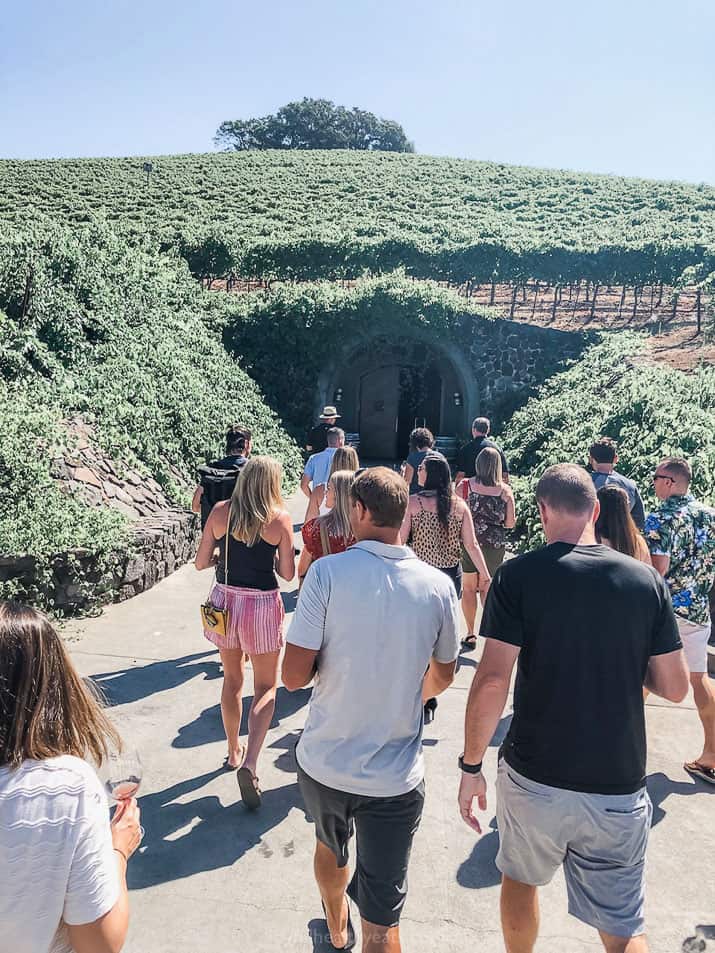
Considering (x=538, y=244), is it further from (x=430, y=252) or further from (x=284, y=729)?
(x=284, y=729)

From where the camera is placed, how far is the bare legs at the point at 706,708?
13.5 feet

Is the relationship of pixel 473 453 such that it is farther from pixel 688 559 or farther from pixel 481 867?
pixel 481 867

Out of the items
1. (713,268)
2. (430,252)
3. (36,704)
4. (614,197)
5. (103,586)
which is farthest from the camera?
(614,197)

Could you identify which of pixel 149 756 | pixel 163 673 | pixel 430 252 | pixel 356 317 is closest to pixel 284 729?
pixel 149 756

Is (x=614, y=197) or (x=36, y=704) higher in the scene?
(x=614, y=197)

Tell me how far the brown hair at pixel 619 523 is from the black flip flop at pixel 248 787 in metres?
2.27

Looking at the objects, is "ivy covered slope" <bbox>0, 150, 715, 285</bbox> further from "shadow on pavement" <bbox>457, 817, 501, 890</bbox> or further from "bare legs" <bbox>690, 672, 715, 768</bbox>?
"shadow on pavement" <bbox>457, 817, 501, 890</bbox>

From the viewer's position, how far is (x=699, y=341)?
57.3 feet

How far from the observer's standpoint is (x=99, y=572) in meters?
6.78

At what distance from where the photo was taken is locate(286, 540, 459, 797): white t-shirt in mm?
2441

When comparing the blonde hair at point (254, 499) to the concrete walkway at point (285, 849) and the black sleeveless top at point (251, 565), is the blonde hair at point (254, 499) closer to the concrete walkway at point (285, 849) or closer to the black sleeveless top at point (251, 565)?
the black sleeveless top at point (251, 565)

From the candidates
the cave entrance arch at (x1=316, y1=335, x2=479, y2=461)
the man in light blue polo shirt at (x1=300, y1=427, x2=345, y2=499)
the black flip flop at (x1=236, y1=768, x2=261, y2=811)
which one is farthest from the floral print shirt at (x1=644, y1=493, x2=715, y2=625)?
the cave entrance arch at (x1=316, y1=335, x2=479, y2=461)

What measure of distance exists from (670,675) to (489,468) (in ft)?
12.2

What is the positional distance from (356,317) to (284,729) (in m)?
14.1
